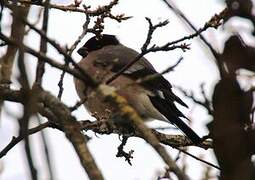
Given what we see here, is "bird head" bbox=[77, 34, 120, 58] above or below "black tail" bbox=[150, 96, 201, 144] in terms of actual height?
above

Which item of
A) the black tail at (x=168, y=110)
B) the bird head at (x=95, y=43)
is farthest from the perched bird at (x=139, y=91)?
the bird head at (x=95, y=43)

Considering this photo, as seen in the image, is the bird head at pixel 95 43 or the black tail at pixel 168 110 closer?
the black tail at pixel 168 110

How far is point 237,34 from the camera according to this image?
98cm

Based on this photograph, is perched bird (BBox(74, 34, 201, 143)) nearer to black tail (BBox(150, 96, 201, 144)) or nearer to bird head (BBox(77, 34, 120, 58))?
black tail (BBox(150, 96, 201, 144))

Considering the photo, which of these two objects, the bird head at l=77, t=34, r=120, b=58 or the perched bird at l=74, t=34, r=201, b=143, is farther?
the bird head at l=77, t=34, r=120, b=58

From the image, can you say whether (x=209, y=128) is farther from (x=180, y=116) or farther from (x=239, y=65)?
(x=180, y=116)

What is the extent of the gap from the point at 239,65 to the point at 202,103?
0.20m

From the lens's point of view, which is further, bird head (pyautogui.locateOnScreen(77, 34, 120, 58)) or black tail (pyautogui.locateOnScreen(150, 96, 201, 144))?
bird head (pyautogui.locateOnScreen(77, 34, 120, 58))

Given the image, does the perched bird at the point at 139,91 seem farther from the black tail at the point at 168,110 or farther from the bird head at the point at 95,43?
the bird head at the point at 95,43

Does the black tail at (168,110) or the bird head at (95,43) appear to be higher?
the bird head at (95,43)

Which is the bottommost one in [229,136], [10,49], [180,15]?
[229,136]

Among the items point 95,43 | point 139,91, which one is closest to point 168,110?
point 139,91

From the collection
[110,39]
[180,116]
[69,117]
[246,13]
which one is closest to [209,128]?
[246,13]

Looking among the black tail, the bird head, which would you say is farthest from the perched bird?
the bird head
